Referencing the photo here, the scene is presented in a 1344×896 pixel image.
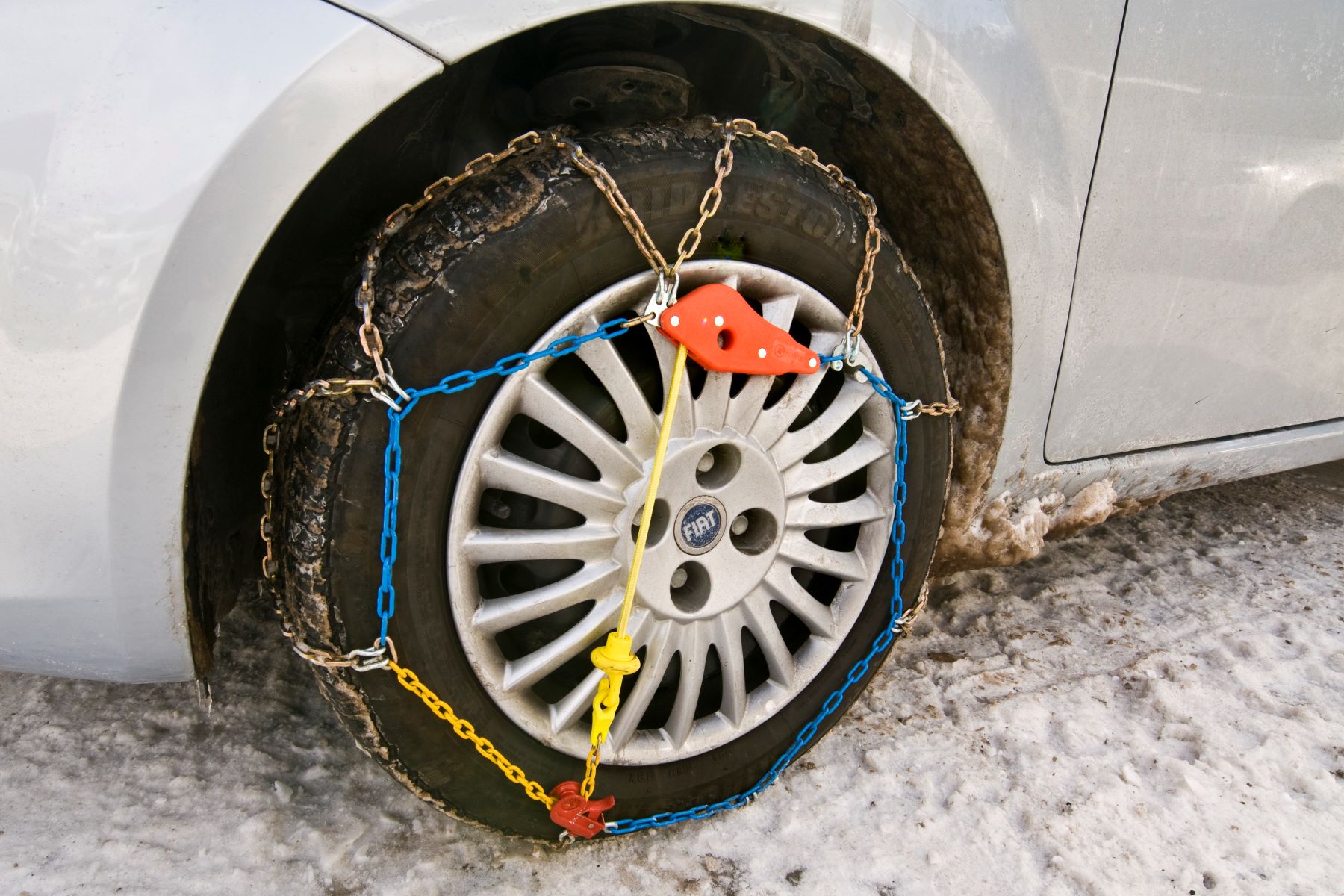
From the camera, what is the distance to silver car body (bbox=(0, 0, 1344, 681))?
3.31ft

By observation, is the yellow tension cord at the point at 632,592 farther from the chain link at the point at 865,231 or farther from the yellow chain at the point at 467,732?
the chain link at the point at 865,231

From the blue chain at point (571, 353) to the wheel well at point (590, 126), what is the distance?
0.20 metres

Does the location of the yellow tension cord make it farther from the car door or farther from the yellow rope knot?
the car door

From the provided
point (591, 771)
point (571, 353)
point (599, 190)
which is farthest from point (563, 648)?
point (599, 190)

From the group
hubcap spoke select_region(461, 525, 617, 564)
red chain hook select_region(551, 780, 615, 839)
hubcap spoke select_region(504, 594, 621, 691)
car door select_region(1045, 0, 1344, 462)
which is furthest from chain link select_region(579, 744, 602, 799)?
car door select_region(1045, 0, 1344, 462)

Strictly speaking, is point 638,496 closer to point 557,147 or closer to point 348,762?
point 557,147

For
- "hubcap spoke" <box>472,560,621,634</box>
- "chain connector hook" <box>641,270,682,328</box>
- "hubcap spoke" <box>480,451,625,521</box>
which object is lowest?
"hubcap spoke" <box>472,560,621,634</box>

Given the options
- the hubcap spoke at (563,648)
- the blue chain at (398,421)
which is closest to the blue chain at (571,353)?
the blue chain at (398,421)

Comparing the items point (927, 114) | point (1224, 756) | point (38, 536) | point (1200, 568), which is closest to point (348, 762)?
point (38, 536)

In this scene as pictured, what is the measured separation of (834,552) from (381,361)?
0.85 m

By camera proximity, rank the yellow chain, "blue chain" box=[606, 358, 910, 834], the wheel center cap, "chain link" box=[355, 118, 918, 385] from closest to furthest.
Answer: "chain link" box=[355, 118, 918, 385]
the yellow chain
the wheel center cap
"blue chain" box=[606, 358, 910, 834]

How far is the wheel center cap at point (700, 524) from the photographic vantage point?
4.72ft

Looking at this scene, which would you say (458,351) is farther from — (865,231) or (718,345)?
(865,231)

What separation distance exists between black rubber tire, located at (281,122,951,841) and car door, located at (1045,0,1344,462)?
1.82 feet
